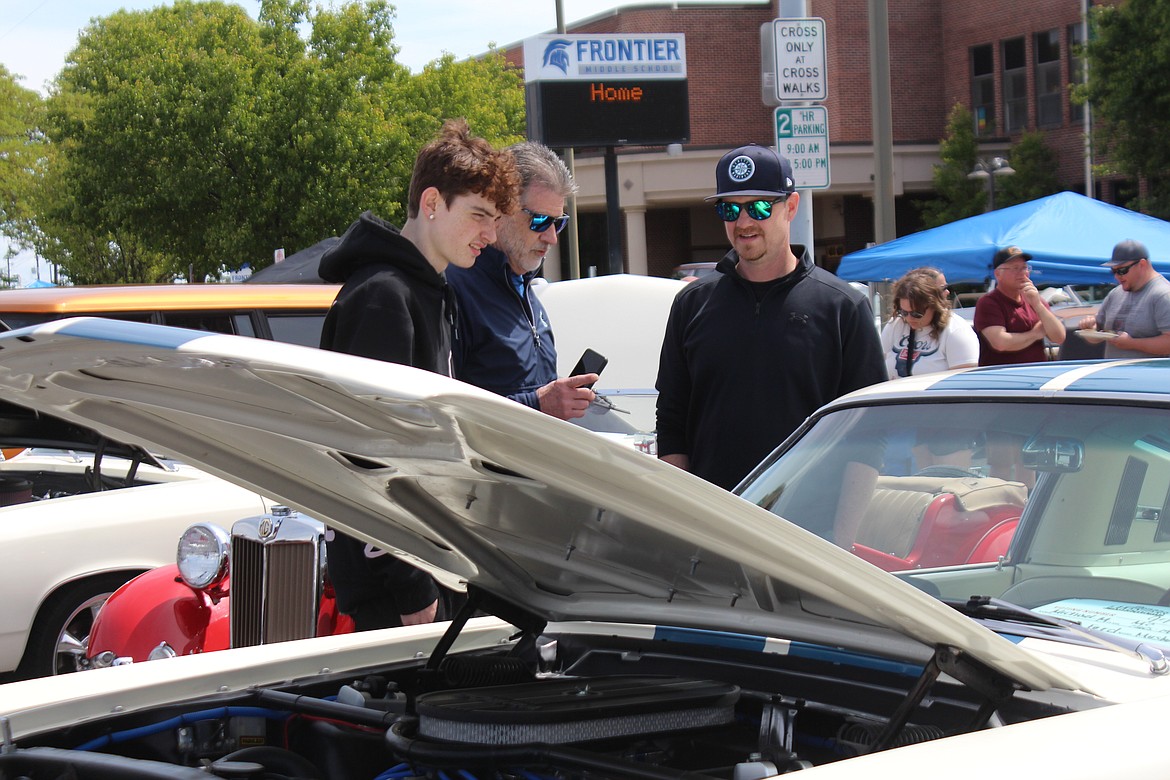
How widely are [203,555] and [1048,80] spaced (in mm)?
36528

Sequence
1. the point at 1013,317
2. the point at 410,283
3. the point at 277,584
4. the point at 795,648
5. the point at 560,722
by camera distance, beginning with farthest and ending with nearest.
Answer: the point at 1013,317 < the point at 277,584 < the point at 410,283 < the point at 795,648 < the point at 560,722

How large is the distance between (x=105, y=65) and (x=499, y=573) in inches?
1143

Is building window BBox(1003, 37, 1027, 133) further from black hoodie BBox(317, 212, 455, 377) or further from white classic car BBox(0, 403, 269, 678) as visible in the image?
black hoodie BBox(317, 212, 455, 377)

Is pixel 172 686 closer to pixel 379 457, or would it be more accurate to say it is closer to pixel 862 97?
pixel 379 457

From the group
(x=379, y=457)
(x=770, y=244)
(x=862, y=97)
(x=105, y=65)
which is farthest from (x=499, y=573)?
(x=862, y=97)

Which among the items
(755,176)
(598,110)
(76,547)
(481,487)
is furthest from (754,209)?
(598,110)

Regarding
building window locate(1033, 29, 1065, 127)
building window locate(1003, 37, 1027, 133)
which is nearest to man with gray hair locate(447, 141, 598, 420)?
building window locate(1033, 29, 1065, 127)

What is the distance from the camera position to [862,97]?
40281 millimetres

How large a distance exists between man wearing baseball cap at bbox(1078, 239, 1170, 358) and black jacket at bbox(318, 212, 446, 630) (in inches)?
278

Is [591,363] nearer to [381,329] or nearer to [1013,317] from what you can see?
[381,329]

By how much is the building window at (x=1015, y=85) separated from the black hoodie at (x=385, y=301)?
3736 centimetres

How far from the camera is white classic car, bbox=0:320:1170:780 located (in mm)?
1771

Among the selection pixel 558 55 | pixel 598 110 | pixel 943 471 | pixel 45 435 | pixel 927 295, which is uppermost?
pixel 558 55

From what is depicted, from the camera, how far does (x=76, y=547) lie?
18.3ft
